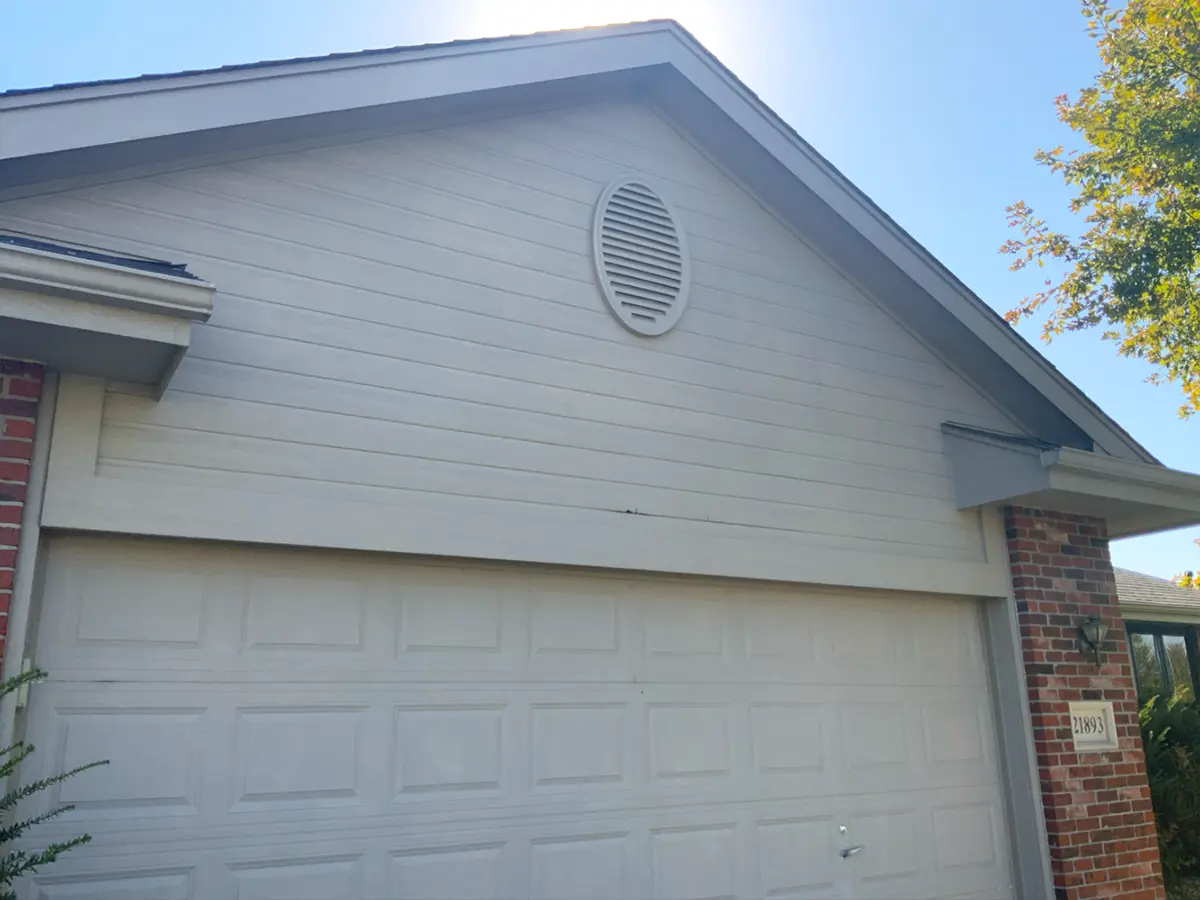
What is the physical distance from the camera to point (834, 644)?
253 inches

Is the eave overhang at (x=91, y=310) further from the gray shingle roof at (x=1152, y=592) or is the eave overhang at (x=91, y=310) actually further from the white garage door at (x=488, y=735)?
the gray shingle roof at (x=1152, y=592)

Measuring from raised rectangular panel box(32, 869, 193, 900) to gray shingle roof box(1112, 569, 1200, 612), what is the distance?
12.2 m

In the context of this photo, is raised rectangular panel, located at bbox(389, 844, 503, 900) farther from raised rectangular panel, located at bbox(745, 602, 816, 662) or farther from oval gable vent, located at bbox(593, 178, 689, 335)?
oval gable vent, located at bbox(593, 178, 689, 335)

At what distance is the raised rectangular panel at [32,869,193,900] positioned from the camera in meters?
3.90

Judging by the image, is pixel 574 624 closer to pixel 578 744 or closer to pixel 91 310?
pixel 578 744

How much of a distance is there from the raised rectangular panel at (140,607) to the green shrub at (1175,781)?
373 inches

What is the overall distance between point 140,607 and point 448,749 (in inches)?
61.6

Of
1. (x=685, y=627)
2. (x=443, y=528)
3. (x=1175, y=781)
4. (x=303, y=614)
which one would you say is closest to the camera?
(x=303, y=614)

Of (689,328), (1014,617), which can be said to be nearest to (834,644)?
(1014,617)

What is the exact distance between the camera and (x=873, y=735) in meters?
6.41

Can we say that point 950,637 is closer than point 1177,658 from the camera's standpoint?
Yes

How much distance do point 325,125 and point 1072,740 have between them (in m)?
6.23

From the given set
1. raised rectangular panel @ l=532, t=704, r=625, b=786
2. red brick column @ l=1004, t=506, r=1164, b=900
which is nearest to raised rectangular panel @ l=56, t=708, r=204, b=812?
raised rectangular panel @ l=532, t=704, r=625, b=786

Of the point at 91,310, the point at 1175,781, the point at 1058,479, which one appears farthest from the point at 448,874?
the point at 1175,781
